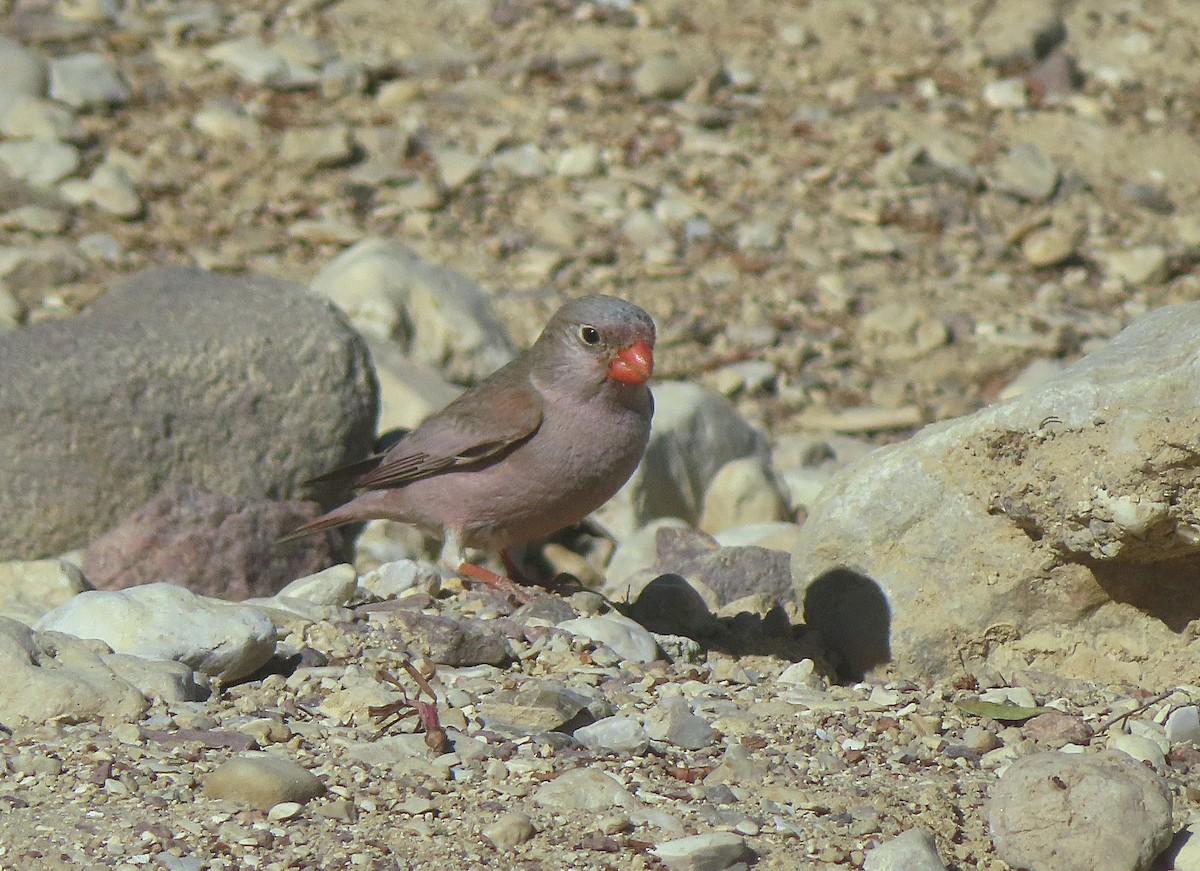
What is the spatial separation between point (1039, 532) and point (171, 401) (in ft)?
10.5

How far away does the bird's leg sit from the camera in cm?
532

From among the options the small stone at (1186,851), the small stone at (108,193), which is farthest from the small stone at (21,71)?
the small stone at (1186,851)

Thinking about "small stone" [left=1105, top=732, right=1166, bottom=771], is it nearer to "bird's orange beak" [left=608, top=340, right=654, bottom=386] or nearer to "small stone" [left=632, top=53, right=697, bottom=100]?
"bird's orange beak" [left=608, top=340, right=654, bottom=386]

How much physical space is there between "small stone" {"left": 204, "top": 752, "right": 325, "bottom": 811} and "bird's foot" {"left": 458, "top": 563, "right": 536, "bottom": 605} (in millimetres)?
1608

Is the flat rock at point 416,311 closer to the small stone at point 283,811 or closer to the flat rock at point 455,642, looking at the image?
the flat rock at point 455,642

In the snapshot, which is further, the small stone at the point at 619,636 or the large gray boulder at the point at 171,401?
the large gray boulder at the point at 171,401

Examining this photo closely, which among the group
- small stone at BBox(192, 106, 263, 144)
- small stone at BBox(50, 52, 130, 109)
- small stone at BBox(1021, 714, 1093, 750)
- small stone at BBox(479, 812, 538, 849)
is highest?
small stone at BBox(50, 52, 130, 109)

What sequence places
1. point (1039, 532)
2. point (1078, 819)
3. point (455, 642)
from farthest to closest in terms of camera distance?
point (1039, 532) → point (455, 642) → point (1078, 819)

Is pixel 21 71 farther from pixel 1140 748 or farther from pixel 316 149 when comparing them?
pixel 1140 748

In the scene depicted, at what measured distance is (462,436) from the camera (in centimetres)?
563

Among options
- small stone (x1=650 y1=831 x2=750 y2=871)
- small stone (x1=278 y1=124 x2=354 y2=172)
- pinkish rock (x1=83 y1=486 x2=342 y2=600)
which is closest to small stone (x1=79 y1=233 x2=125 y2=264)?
small stone (x1=278 y1=124 x2=354 y2=172)

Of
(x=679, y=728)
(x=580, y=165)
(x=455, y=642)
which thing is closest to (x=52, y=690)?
(x=455, y=642)

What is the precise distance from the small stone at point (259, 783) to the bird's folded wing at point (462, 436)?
2.11 m

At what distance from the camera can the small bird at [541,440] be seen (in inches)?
210
